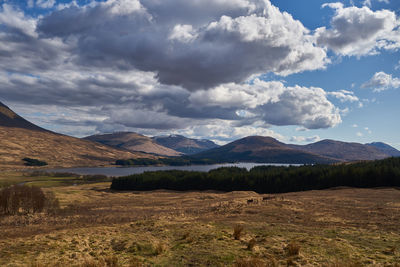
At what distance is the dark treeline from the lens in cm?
7969

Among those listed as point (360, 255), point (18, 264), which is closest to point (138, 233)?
point (18, 264)

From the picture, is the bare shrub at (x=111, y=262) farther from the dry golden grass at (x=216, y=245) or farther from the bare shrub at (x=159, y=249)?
the bare shrub at (x=159, y=249)

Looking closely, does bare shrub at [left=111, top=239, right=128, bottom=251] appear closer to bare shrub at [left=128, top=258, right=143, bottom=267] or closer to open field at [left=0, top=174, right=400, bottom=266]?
open field at [left=0, top=174, right=400, bottom=266]

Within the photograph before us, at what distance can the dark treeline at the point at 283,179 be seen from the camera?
79688mm

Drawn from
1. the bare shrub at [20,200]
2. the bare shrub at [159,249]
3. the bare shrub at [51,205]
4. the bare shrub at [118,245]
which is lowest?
the bare shrub at [51,205]

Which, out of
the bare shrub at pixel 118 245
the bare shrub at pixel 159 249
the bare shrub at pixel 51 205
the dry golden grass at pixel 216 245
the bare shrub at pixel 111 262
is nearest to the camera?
the bare shrub at pixel 111 262

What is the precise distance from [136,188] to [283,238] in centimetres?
10299

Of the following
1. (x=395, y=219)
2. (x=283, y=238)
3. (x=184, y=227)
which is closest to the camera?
(x=283, y=238)

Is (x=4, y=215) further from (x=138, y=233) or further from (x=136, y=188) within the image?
(x=136, y=188)

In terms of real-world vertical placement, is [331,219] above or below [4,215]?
above

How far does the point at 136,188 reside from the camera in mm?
115562

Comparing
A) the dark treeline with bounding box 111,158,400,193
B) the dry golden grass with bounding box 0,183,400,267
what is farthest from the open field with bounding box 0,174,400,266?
the dark treeline with bounding box 111,158,400,193

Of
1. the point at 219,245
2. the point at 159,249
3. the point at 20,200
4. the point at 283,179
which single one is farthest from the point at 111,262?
the point at 283,179

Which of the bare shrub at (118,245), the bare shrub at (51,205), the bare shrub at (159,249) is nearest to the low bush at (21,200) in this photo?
the bare shrub at (51,205)
